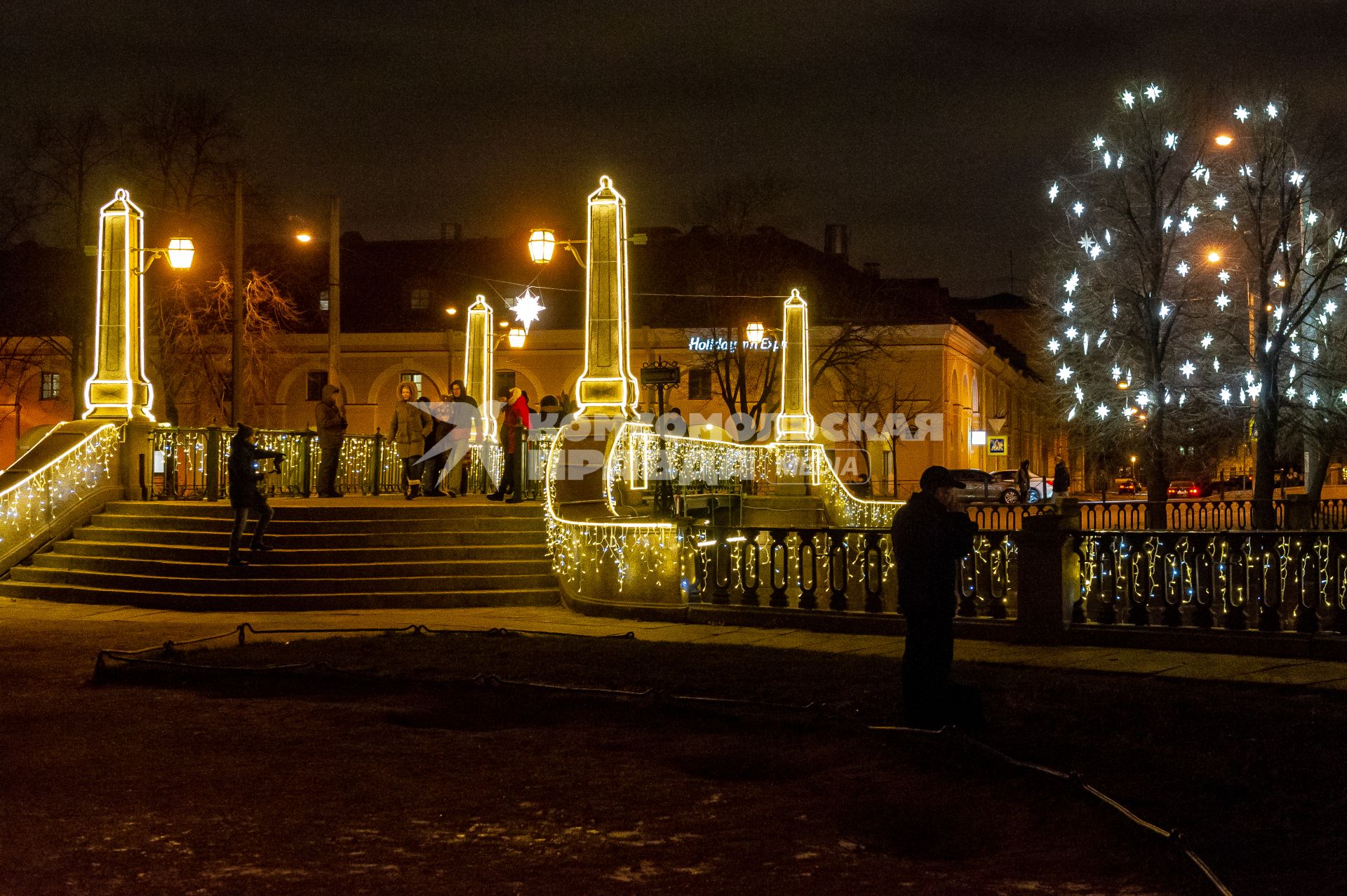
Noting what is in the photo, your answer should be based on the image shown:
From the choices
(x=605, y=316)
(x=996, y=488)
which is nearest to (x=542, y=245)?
(x=605, y=316)

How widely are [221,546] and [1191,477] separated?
71.4 m

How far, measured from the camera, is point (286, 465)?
85.7ft

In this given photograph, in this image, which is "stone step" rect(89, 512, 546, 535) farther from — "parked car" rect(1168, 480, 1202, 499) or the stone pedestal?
"parked car" rect(1168, 480, 1202, 499)

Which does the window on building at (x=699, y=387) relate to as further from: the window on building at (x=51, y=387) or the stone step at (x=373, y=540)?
the stone step at (x=373, y=540)

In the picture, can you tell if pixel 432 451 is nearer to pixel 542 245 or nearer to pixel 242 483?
pixel 542 245

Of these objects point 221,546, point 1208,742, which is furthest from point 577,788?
point 221,546

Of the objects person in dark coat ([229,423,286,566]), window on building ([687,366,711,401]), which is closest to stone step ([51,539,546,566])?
→ person in dark coat ([229,423,286,566])

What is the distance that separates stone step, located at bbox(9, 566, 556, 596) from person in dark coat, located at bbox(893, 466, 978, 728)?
9.89 meters

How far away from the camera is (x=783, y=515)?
1083 inches

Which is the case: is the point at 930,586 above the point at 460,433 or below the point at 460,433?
below

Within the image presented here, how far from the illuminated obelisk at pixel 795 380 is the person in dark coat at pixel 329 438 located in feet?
31.0

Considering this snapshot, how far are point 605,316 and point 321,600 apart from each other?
5.07m

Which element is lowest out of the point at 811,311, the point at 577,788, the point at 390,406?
the point at 577,788

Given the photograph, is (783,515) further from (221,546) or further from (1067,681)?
(1067,681)
